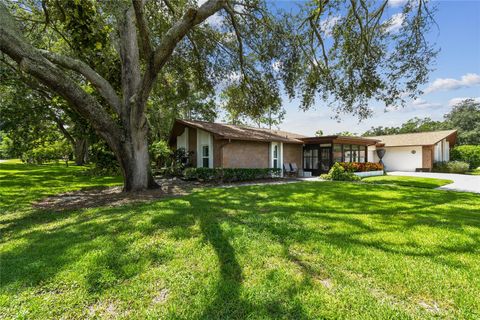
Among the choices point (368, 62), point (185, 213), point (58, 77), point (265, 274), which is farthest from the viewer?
point (368, 62)

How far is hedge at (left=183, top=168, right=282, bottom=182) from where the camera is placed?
14.0 m

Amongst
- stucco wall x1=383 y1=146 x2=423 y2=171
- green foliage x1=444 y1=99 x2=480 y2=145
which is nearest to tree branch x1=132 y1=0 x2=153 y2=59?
stucco wall x1=383 y1=146 x2=423 y2=171

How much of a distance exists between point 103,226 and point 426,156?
91.8ft

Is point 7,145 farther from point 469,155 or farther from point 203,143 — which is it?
point 469,155

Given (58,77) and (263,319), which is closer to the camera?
(263,319)

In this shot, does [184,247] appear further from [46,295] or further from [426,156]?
[426,156]

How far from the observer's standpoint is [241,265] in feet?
11.8

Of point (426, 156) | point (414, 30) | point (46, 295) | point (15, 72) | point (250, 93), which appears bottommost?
point (46, 295)

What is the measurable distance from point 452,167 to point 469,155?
16.1ft

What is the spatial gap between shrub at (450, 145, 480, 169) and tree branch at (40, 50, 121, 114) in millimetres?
31984

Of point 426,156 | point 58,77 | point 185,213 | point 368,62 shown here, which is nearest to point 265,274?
point 185,213

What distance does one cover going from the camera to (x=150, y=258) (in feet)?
12.6

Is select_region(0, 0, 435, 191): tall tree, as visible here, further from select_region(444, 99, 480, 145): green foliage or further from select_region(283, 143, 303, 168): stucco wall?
select_region(444, 99, 480, 145): green foliage

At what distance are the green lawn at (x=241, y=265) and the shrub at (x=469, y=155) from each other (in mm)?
25378
